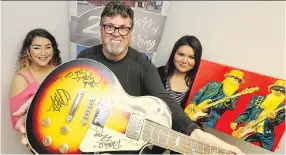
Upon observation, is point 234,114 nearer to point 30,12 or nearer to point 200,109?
point 200,109

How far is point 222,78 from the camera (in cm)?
87

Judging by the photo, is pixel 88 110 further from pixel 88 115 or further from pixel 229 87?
pixel 229 87

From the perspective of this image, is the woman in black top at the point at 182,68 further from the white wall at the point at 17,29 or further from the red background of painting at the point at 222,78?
the white wall at the point at 17,29

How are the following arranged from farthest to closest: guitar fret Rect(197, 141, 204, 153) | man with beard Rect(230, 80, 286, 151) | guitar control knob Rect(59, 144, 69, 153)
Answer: man with beard Rect(230, 80, 286, 151), guitar fret Rect(197, 141, 204, 153), guitar control knob Rect(59, 144, 69, 153)

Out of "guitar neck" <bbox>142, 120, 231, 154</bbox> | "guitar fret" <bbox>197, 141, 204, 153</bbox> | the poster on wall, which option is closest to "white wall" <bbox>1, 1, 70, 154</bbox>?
the poster on wall

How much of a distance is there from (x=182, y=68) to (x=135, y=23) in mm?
236

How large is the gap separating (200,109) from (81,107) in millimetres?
449

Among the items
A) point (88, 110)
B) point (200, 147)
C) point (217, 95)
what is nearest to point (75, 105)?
point (88, 110)

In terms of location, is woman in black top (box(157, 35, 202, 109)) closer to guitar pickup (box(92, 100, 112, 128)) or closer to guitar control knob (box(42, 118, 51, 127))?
guitar pickup (box(92, 100, 112, 128))

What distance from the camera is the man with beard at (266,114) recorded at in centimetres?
83

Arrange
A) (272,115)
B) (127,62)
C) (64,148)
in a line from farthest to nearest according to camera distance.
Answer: (272,115), (127,62), (64,148)
